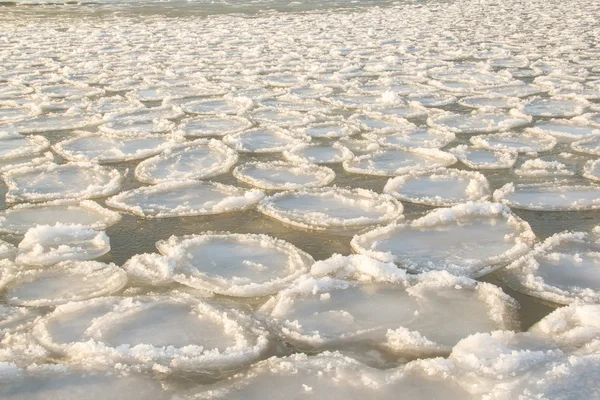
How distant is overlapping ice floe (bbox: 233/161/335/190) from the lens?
7.39 feet

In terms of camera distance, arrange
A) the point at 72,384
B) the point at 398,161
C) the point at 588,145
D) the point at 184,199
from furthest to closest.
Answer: the point at 588,145 → the point at 398,161 → the point at 184,199 → the point at 72,384

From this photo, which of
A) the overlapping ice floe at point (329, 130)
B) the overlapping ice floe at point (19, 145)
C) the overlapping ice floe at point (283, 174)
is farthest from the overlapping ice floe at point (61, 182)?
the overlapping ice floe at point (329, 130)

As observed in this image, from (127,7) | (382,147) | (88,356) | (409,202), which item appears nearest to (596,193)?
(409,202)

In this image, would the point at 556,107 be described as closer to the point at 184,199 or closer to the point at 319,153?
the point at 319,153

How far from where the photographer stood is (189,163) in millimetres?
2527

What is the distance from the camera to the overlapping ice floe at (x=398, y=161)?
2398mm

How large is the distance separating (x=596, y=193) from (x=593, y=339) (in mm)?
983

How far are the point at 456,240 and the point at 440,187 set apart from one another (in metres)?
0.48

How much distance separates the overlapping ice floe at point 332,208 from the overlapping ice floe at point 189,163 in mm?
463

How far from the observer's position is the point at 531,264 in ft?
5.10

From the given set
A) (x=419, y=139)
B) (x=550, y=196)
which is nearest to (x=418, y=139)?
(x=419, y=139)

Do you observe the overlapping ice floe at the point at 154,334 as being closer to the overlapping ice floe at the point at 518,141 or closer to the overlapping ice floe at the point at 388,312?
the overlapping ice floe at the point at 388,312

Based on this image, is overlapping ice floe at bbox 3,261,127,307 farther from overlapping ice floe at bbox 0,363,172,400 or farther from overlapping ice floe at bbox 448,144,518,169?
overlapping ice floe at bbox 448,144,518,169

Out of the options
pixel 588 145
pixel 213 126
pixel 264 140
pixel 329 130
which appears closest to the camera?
pixel 588 145
